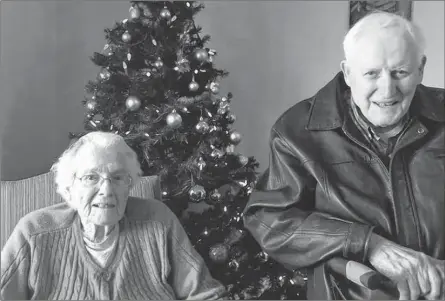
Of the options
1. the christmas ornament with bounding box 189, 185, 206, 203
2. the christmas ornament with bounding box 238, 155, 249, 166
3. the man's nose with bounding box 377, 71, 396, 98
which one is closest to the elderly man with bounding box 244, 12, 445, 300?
the man's nose with bounding box 377, 71, 396, 98

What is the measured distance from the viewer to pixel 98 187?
1.64 meters

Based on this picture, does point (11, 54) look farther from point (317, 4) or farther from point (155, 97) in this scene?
point (317, 4)

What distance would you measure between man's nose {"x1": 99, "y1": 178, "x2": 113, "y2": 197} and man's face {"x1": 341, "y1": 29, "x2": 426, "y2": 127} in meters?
0.83

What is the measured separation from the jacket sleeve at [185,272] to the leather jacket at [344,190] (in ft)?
0.79

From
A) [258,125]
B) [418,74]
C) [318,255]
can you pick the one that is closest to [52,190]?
[318,255]

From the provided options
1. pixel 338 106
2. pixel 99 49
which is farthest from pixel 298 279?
pixel 99 49

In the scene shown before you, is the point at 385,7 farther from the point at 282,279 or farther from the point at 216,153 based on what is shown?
the point at 282,279

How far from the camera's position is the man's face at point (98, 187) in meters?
1.63

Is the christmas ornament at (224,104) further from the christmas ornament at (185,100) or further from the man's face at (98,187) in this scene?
the man's face at (98,187)

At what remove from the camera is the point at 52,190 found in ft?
5.89

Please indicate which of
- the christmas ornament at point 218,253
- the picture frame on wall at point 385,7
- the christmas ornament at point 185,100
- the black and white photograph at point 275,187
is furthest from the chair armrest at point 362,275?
the picture frame on wall at point 385,7

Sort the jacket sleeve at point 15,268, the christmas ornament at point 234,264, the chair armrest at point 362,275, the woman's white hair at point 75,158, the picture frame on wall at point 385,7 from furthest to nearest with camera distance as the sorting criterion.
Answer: the christmas ornament at point 234,264 < the picture frame on wall at point 385,7 < the woman's white hair at point 75,158 < the jacket sleeve at point 15,268 < the chair armrest at point 362,275

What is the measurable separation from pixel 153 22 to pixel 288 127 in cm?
99

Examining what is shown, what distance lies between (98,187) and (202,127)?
0.78 m
